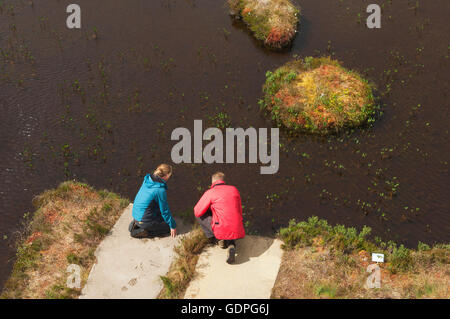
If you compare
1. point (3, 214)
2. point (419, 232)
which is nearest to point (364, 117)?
point (419, 232)

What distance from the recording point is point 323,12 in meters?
20.4

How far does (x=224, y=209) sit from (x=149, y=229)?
90.8 inches

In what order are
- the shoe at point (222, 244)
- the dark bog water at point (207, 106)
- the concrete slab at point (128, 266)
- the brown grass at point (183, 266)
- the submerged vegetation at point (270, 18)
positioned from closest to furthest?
the brown grass at point (183, 266) < the concrete slab at point (128, 266) < the shoe at point (222, 244) < the dark bog water at point (207, 106) < the submerged vegetation at point (270, 18)

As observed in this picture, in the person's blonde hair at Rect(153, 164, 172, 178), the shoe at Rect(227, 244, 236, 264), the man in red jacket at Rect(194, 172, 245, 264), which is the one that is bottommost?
the shoe at Rect(227, 244, 236, 264)

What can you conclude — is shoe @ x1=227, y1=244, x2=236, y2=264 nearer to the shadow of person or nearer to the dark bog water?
the shadow of person

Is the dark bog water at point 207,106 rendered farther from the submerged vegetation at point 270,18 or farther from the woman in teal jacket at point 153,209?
the woman in teal jacket at point 153,209

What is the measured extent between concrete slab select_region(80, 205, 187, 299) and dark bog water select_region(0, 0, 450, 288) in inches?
79.9

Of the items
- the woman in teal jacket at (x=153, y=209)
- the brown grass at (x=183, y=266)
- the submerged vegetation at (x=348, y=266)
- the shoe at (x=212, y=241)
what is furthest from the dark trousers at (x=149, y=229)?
the submerged vegetation at (x=348, y=266)

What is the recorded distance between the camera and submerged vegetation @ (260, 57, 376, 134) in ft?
47.2

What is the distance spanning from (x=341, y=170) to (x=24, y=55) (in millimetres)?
15591

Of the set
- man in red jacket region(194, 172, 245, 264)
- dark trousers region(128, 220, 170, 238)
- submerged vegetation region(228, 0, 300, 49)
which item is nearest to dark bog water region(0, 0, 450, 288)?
submerged vegetation region(228, 0, 300, 49)

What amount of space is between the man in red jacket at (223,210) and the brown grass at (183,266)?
0.77 m

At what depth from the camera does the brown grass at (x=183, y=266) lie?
8.98 metres
